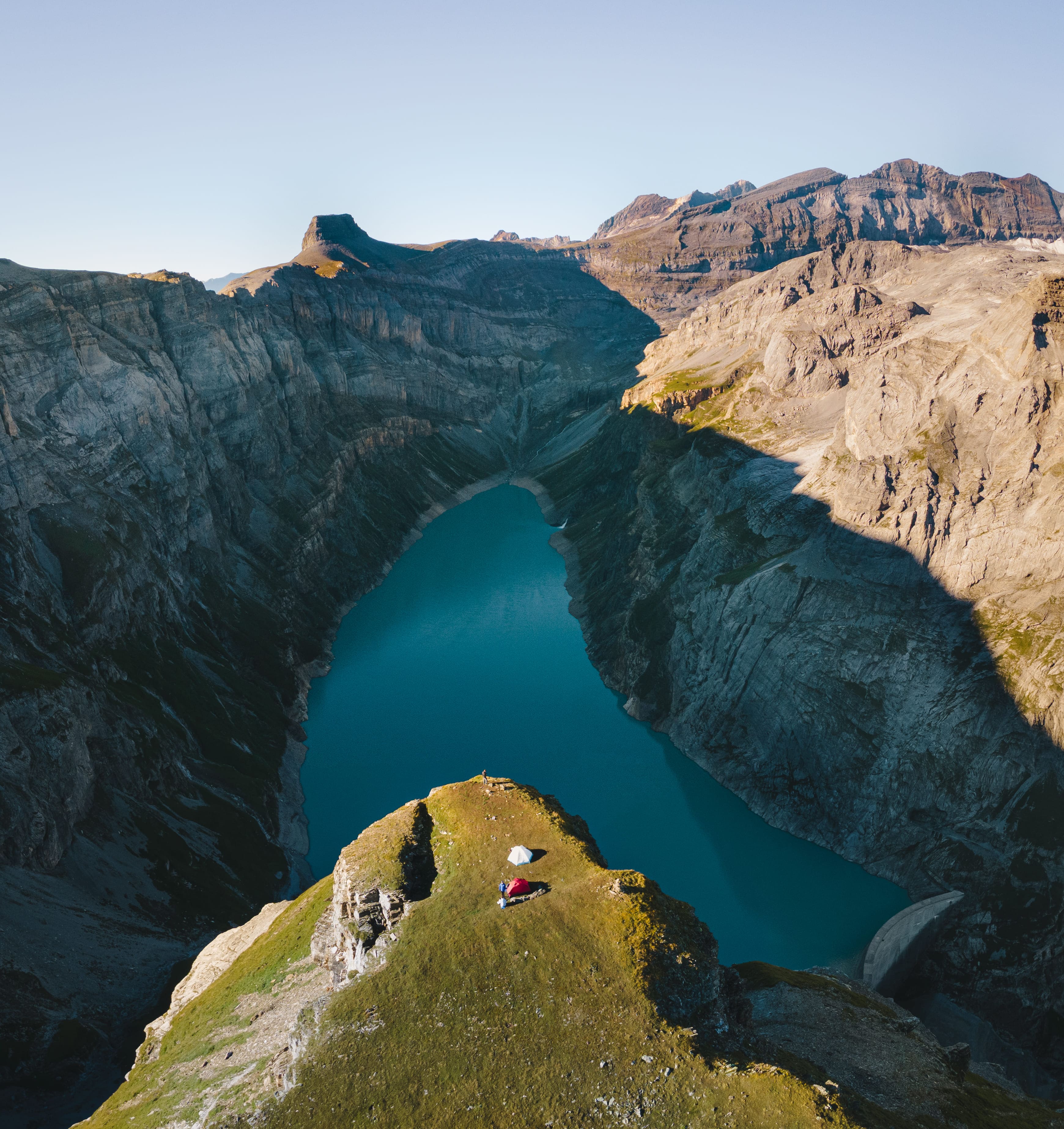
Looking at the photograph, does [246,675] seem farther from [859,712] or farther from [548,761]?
[859,712]

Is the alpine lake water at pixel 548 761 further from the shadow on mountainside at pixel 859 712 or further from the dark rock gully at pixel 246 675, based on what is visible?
the shadow on mountainside at pixel 859 712

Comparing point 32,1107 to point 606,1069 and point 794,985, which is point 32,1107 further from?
point 794,985

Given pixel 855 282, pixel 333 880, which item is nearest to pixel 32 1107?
pixel 333 880

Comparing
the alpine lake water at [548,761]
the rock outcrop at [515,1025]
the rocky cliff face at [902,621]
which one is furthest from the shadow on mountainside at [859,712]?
the rock outcrop at [515,1025]

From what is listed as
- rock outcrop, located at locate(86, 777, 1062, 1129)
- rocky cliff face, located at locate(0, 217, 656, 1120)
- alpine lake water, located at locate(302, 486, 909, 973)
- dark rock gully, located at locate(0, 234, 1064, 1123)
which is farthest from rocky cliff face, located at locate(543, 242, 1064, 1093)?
rocky cliff face, located at locate(0, 217, 656, 1120)

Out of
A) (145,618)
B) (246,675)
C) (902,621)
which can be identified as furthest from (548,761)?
(145,618)
